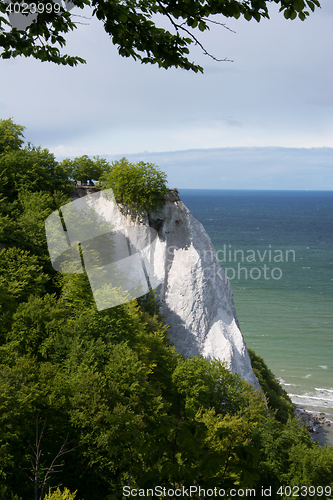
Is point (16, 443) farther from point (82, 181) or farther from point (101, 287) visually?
point (82, 181)

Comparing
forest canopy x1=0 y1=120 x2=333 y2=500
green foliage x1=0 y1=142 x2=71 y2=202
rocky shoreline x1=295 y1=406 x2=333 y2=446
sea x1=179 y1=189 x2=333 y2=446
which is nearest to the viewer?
forest canopy x1=0 y1=120 x2=333 y2=500

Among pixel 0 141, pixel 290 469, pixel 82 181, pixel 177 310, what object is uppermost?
pixel 0 141

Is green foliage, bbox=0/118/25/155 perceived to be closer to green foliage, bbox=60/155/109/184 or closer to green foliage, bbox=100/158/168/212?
green foliage, bbox=60/155/109/184

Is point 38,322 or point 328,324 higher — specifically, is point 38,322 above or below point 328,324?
above

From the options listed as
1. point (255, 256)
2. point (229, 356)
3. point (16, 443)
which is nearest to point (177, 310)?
point (229, 356)

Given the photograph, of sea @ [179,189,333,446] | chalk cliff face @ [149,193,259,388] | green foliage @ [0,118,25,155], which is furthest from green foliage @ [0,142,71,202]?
sea @ [179,189,333,446]

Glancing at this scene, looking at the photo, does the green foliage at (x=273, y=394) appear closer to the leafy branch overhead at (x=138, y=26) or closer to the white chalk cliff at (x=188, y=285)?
the white chalk cliff at (x=188, y=285)

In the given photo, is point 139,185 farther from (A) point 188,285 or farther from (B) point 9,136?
(B) point 9,136
